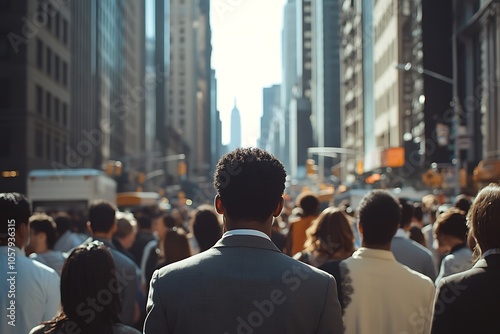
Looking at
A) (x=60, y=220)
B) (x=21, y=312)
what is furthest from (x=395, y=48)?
(x=21, y=312)

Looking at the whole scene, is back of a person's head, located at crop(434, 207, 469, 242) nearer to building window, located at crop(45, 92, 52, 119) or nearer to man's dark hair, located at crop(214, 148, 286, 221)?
man's dark hair, located at crop(214, 148, 286, 221)

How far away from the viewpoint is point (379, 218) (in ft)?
20.7

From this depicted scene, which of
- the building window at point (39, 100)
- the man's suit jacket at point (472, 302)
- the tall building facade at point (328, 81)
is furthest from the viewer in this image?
the tall building facade at point (328, 81)

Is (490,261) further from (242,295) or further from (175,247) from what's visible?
(175,247)

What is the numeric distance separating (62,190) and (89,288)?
1195 inches

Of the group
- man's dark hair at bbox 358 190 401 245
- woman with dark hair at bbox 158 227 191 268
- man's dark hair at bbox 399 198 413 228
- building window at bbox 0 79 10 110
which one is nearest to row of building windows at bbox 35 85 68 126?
building window at bbox 0 79 10 110

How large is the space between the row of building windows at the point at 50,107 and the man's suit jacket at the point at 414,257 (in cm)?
5068

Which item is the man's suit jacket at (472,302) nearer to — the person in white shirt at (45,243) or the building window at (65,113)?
the person in white shirt at (45,243)

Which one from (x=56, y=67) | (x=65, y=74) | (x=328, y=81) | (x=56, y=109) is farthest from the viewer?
(x=328, y=81)

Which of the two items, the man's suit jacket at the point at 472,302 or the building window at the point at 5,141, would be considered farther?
the building window at the point at 5,141

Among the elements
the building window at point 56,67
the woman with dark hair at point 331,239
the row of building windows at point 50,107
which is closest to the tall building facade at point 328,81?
the row of building windows at point 50,107

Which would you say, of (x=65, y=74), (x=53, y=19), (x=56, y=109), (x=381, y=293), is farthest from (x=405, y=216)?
(x=65, y=74)

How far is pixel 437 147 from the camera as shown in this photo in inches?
2306

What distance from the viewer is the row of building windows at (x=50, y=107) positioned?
5753 cm
